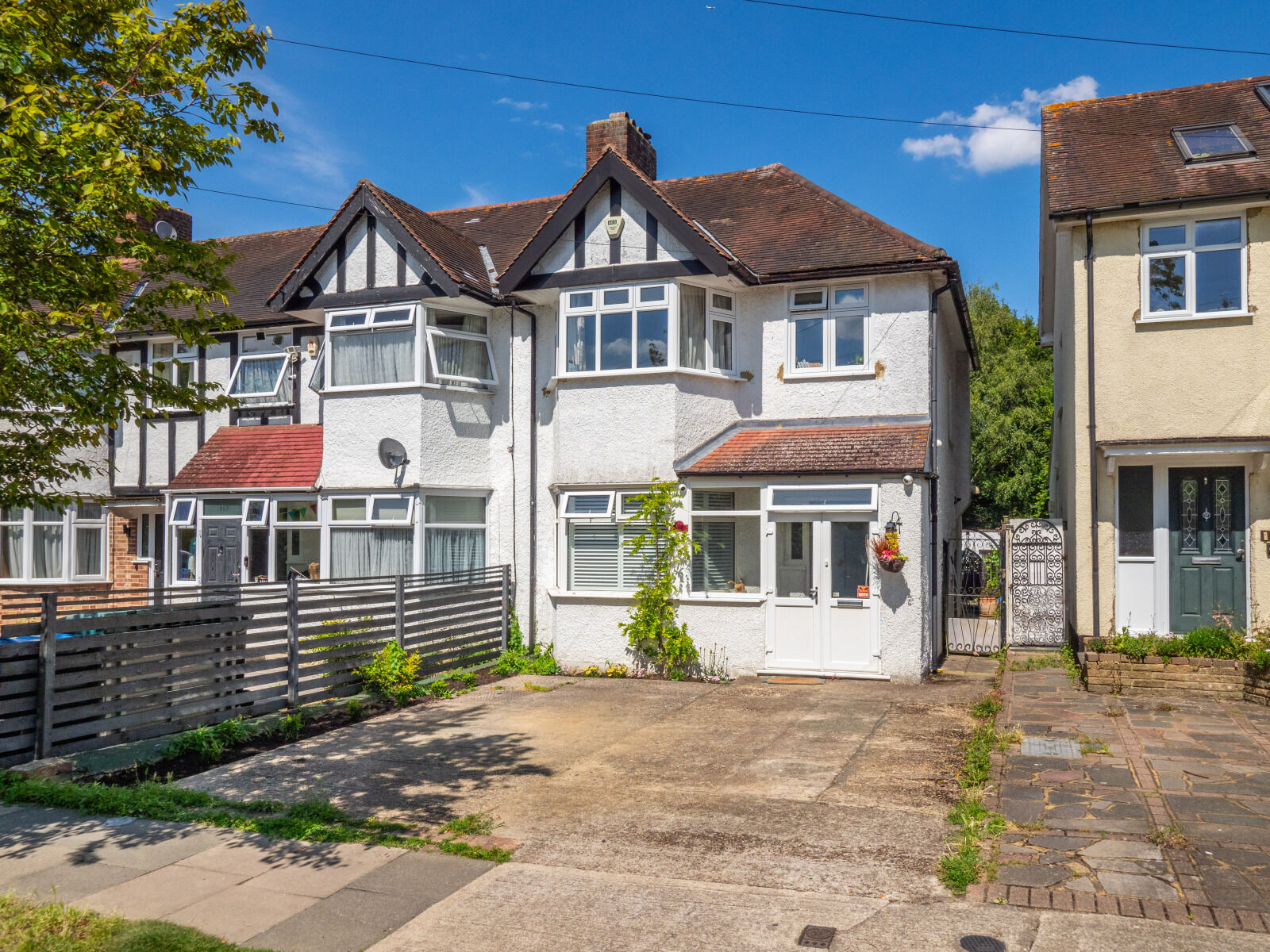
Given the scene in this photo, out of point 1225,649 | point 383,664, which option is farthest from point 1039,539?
point 383,664

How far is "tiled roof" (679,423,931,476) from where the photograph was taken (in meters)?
12.9

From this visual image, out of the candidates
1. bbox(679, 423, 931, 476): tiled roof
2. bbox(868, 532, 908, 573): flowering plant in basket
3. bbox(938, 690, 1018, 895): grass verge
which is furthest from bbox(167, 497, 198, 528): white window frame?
bbox(938, 690, 1018, 895): grass verge

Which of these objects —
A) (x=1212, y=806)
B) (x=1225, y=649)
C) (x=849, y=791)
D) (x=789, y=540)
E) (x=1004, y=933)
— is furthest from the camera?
(x=789, y=540)

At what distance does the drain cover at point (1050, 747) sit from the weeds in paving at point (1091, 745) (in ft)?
0.15

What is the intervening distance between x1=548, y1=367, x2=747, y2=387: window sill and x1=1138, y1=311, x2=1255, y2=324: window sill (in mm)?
5432

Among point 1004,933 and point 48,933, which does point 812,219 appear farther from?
point 48,933

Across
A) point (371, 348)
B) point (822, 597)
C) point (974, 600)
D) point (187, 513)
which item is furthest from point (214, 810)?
point (974, 600)

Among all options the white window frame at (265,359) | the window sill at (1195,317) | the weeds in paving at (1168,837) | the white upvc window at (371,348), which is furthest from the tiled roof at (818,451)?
the white window frame at (265,359)

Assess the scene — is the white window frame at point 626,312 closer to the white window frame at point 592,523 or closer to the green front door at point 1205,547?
the white window frame at point 592,523

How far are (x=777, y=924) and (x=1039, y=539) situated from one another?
39.6 feet

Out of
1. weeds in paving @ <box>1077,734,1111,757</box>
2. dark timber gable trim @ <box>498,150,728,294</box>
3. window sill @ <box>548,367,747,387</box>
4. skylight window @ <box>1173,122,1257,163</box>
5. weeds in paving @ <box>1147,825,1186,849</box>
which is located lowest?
weeds in paving @ <box>1077,734,1111,757</box>

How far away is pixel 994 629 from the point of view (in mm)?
16031

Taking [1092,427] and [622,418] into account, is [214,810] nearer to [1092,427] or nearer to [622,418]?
[622,418]

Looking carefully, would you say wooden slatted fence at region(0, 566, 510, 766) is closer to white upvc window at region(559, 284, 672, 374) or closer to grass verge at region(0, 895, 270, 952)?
grass verge at region(0, 895, 270, 952)
